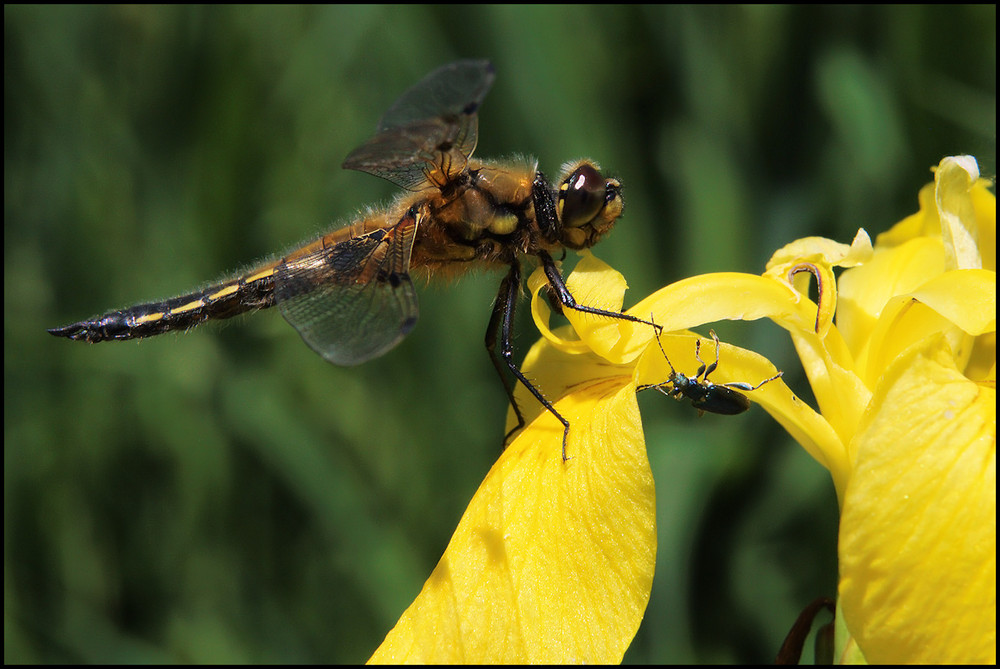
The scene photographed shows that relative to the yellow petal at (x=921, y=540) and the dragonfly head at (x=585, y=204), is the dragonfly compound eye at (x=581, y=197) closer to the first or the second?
the dragonfly head at (x=585, y=204)

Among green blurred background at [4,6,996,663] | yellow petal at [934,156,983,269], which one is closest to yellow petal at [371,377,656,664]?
yellow petal at [934,156,983,269]

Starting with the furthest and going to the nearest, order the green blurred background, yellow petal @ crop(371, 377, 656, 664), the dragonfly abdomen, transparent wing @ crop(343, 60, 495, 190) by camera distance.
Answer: the green blurred background
the dragonfly abdomen
transparent wing @ crop(343, 60, 495, 190)
yellow petal @ crop(371, 377, 656, 664)

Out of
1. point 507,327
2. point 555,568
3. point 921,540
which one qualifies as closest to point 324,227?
→ point 507,327

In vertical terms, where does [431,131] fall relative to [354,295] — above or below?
above

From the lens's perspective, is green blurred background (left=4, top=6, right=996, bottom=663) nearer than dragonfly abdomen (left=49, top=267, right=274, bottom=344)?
No

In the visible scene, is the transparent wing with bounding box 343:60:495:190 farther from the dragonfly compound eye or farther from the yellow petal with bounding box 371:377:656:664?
the yellow petal with bounding box 371:377:656:664

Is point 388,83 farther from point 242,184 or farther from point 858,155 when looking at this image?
point 858,155

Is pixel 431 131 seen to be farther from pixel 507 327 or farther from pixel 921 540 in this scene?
pixel 921 540
